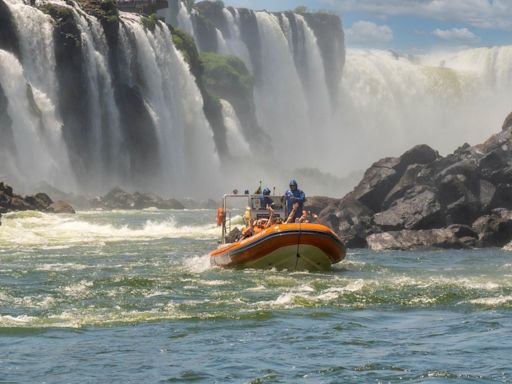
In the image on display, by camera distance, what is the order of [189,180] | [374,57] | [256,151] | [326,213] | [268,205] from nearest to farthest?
[268,205], [326,213], [189,180], [256,151], [374,57]

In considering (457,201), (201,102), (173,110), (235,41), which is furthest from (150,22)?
(457,201)

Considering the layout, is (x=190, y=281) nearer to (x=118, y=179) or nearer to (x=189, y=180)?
(x=118, y=179)

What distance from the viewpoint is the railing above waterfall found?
117m

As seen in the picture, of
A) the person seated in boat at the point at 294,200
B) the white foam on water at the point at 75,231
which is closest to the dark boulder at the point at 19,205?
the white foam on water at the point at 75,231

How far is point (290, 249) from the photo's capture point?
112 feet

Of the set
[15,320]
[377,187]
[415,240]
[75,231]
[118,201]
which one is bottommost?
[15,320]

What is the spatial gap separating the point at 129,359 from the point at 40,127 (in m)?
70.5

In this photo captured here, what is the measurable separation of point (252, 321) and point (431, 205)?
2376 cm

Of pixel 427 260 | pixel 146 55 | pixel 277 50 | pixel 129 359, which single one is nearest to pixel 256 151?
pixel 277 50

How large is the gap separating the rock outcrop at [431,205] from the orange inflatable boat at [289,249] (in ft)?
36.3

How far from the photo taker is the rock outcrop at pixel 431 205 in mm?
46000

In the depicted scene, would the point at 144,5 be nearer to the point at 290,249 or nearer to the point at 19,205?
the point at 19,205

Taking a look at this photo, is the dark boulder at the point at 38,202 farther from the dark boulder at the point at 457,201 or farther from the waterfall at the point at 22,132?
the dark boulder at the point at 457,201

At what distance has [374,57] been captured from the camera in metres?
172
